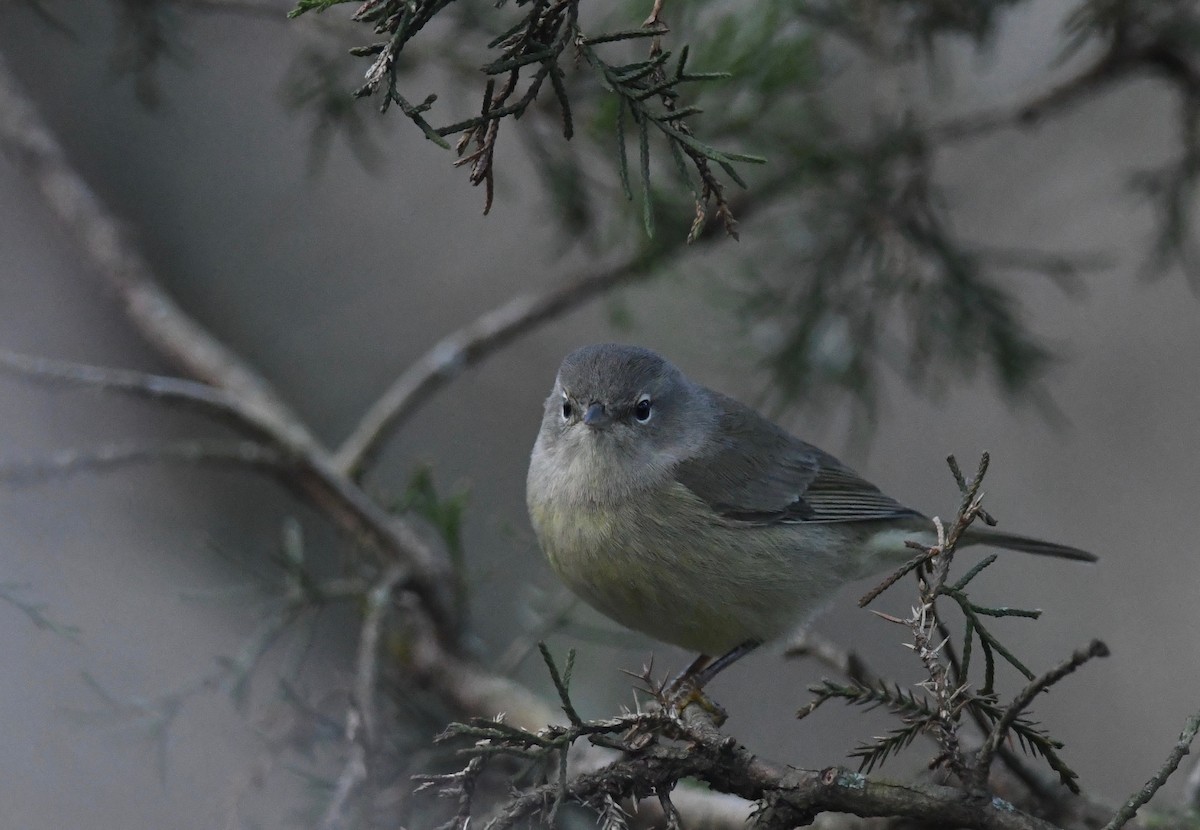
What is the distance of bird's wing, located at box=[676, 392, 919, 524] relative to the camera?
3805 mm

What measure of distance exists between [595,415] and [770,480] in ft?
2.48

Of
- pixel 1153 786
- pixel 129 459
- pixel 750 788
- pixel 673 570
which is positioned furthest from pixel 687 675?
pixel 1153 786

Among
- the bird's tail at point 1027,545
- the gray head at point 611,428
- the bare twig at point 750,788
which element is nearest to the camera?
the bare twig at point 750,788

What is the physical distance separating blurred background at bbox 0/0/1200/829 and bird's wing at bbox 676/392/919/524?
0.79 ft

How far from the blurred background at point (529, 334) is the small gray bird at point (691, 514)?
0.26 m

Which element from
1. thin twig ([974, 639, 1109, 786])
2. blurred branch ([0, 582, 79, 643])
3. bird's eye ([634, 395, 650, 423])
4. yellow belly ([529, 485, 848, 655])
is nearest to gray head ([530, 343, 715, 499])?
bird's eye ([634, 395, 650, 423])

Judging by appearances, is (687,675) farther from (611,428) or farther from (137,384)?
(137,384)

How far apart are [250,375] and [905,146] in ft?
8.60

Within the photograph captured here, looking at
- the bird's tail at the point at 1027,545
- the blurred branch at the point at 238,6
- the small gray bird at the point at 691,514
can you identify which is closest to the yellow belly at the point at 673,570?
the small gray bird at the point at 691,514

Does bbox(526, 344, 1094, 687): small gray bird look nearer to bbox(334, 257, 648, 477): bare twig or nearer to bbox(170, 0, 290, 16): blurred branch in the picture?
bbox(334, 257, 648, 477): bare twig

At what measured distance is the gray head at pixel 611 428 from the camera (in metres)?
Result: 3.60

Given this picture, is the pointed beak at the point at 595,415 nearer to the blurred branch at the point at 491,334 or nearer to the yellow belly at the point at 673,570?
the yellow belly at the point at 673,570

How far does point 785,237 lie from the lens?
483 cm

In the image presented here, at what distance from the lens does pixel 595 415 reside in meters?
3.67
